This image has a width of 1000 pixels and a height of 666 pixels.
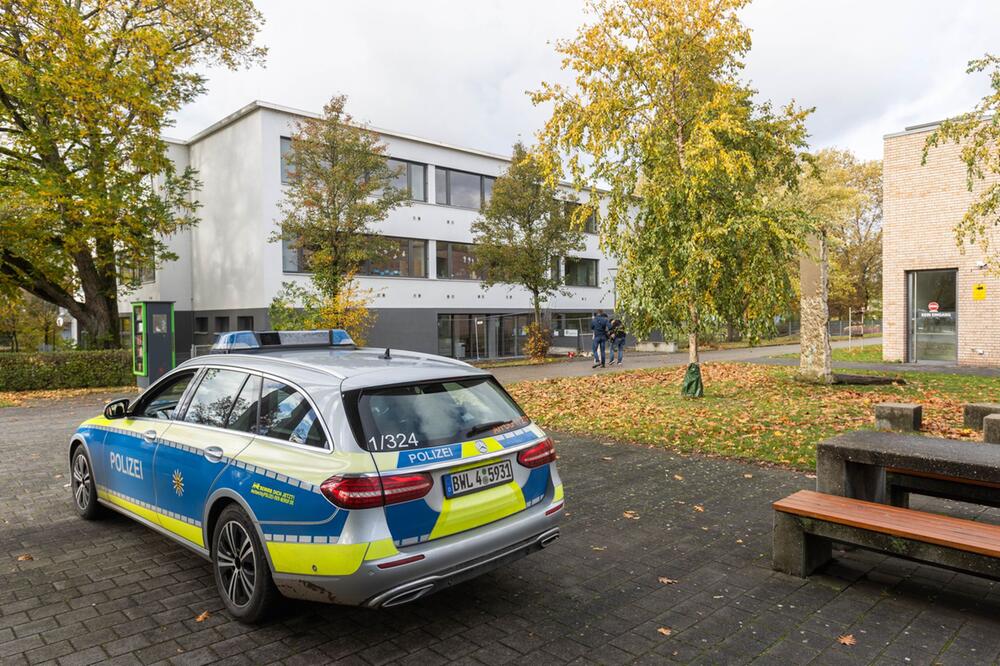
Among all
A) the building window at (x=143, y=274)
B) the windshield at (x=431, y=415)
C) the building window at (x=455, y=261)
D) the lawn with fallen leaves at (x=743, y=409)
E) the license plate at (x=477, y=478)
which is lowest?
the lawn with fallen leaves at (x=743, y=409)

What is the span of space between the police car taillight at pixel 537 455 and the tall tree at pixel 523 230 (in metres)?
21.4

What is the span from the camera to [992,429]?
19.8ft

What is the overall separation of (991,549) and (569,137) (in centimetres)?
1036

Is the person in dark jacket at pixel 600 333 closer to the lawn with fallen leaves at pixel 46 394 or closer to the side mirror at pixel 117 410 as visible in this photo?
the lawn with fallen leaves at pixel 46 394

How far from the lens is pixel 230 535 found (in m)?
3.77

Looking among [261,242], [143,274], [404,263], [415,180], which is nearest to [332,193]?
[261,242]

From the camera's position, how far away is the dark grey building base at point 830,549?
139 inches

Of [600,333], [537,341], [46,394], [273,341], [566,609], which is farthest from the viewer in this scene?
[537,341]

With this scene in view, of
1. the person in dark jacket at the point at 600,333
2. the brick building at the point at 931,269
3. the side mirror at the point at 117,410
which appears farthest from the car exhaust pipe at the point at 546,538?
the brick building at the point at 931,269

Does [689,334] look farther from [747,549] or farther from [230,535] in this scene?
[230,535]

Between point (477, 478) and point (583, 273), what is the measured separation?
34126 millimetres

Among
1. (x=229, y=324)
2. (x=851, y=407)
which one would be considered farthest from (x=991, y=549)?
(x=229, y=324)

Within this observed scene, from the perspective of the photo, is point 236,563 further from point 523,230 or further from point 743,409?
point 523,230

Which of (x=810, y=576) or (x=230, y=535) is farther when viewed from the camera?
(x=810, y=576)
